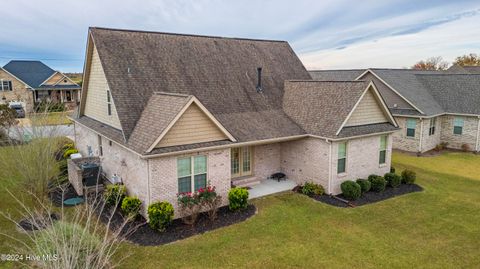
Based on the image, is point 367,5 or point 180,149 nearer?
point 180,149

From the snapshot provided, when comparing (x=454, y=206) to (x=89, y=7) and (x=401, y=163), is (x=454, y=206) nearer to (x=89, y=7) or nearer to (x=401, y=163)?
(x=401, y=163)

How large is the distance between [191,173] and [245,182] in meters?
4.45

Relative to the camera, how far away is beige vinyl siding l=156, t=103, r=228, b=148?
12.6 m

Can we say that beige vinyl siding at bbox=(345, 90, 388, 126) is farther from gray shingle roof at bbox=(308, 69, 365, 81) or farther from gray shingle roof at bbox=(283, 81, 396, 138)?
gray shingle roof at bbox=(308, 69, 365, 81)

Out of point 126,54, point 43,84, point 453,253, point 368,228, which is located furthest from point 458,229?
point 43,84

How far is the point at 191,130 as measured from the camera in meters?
13.0

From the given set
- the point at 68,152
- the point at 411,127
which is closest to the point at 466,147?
the point at 411,127

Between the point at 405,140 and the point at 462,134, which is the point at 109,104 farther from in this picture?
the point at 462,134

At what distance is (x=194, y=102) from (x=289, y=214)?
6170 mm

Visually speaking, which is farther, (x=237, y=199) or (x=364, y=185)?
(x=364, y=185)

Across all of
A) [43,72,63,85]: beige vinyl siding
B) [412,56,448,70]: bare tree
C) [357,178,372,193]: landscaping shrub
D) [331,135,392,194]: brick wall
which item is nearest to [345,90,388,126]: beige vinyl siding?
[331,135,392,194]: brick wall

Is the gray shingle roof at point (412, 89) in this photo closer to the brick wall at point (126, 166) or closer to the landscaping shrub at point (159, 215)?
the landscaping shrub at point (159, 215)

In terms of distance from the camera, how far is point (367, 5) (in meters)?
18.6

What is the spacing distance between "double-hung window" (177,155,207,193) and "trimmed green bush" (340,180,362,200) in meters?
6.82
